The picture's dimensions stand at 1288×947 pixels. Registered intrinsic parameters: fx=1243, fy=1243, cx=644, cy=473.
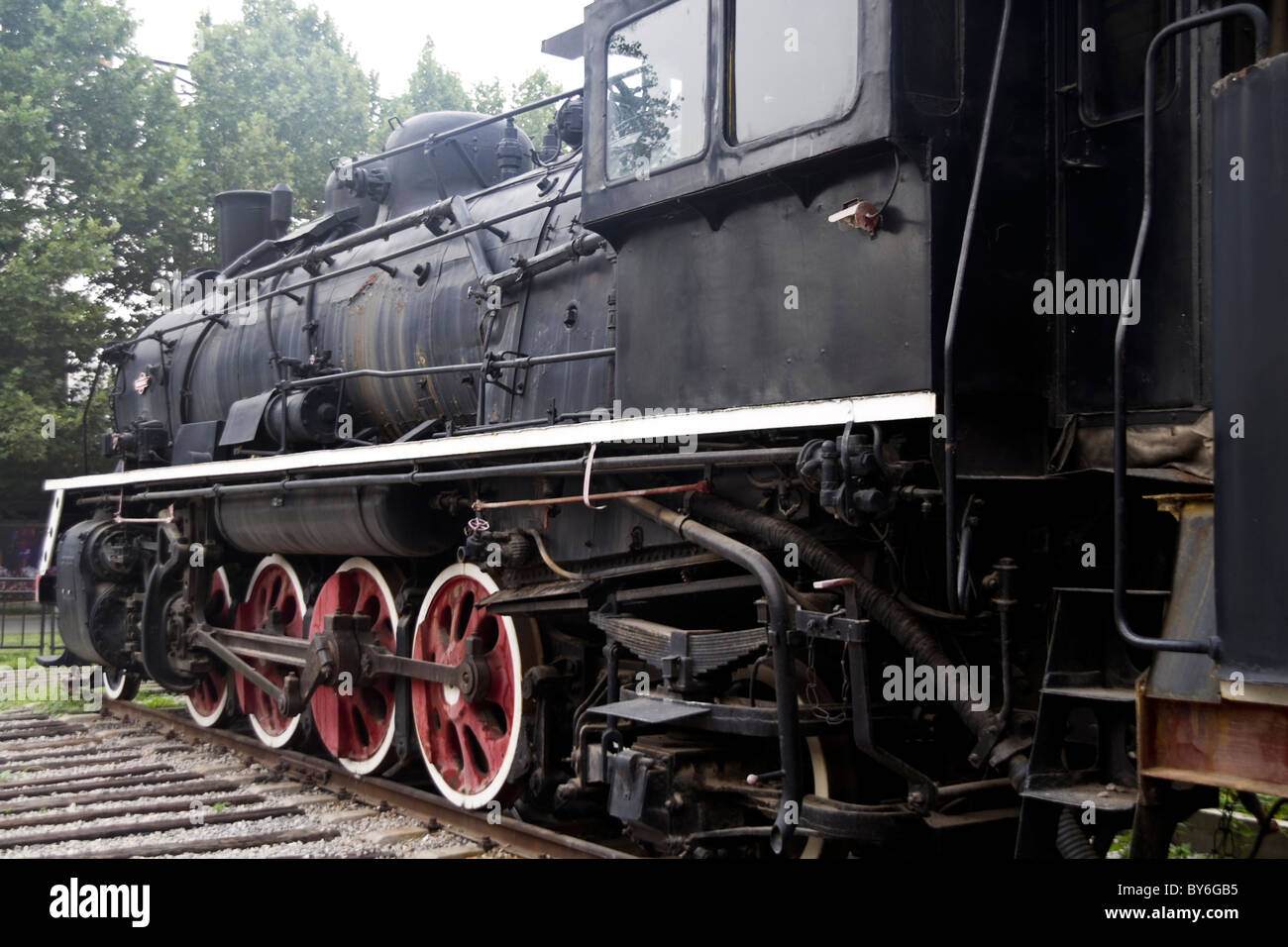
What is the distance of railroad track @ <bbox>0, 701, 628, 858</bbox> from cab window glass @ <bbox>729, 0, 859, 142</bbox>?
3.26 m

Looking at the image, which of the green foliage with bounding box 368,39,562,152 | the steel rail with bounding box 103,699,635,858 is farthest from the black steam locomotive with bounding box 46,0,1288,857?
the green foliage with bounding box 368,39,562,152

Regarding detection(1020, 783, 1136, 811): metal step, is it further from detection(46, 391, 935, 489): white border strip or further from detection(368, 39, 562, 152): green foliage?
detection(368, 39, 562, 152): green foliage

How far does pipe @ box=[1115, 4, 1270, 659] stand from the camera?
115 inches

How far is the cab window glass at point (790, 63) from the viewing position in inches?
159

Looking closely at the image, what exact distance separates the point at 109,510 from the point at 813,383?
865cm

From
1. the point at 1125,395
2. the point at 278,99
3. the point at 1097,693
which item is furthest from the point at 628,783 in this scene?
the point at 278,99

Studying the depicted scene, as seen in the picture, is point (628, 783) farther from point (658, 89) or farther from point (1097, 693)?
point (658, 89)

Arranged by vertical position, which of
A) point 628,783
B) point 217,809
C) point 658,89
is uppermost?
point 658,89

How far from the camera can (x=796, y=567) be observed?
181 inches

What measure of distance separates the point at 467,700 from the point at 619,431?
93.0 inches

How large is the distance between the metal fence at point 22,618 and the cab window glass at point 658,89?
13.6m

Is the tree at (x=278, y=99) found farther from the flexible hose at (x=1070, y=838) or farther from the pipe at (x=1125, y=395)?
the flexible hose at (x=1070, y=838)

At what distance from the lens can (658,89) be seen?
16.0 ft

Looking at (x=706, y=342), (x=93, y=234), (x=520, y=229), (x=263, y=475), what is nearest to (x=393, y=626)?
(x=263, y=475)
